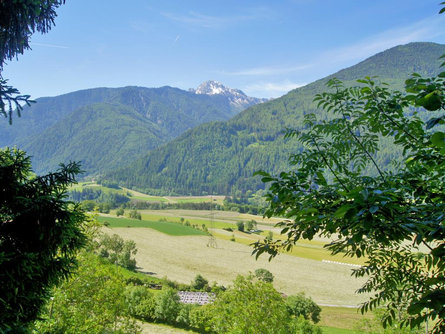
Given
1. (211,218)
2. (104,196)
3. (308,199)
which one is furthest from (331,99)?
(104,196)

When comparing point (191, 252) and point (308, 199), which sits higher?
point (308, 199)

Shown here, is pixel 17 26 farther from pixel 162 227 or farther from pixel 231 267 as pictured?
pixel 162 227

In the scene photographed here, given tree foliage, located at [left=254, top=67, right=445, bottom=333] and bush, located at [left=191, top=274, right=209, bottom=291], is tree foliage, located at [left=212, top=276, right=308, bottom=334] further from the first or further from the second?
bush, located at [left=191, top=274, right=209, bottom=291]

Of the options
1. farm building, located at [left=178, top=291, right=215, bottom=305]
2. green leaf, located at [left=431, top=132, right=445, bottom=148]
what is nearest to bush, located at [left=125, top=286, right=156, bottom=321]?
farm building, located at [left=178, top=291, right=215, bottom=305]

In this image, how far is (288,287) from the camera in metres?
51.0

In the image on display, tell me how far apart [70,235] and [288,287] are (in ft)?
171

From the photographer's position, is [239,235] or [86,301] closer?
[86,301]

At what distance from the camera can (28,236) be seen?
17.1ft

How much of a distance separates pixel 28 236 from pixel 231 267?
197ft

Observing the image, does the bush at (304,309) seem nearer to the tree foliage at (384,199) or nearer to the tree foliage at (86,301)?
the tree foliage at (86,301)

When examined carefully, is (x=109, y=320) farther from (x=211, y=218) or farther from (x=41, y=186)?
(x=211, y=218)

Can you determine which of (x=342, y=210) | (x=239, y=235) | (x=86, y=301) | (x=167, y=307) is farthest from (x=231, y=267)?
(x=342, y=210)

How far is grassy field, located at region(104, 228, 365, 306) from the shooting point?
50356mm

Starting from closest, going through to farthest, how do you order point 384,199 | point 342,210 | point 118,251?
1. point 342,210
2. point 384,199
3. point 118,251
